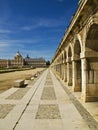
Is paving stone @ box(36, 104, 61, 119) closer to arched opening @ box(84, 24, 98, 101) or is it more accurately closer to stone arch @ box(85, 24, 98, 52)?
arched opening @ box(84, 24, 98, 101)

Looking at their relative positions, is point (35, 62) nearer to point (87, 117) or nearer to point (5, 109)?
point (5, 109)

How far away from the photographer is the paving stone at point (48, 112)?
785 cm

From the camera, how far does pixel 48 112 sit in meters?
8.52

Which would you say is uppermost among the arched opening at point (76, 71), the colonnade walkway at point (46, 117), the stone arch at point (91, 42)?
the stone arch at point (91, 42)

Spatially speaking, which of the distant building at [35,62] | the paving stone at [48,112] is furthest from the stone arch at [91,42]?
the distant building at [35,62]

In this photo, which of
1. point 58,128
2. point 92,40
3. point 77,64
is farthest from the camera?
point 77,64

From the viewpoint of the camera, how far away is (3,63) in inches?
7377

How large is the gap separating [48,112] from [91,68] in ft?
10.9

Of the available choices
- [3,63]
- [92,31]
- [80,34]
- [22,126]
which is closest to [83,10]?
[92,31]

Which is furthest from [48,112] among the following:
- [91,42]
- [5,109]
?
[91,42]

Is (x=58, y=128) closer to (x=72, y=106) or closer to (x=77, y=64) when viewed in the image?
(x=72, y=106)

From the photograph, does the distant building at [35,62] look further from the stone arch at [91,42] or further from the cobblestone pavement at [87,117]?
Answer: the cobblestone pavement at [87,117]

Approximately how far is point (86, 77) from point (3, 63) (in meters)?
181

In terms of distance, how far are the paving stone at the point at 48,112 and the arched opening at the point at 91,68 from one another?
193 centimetres
